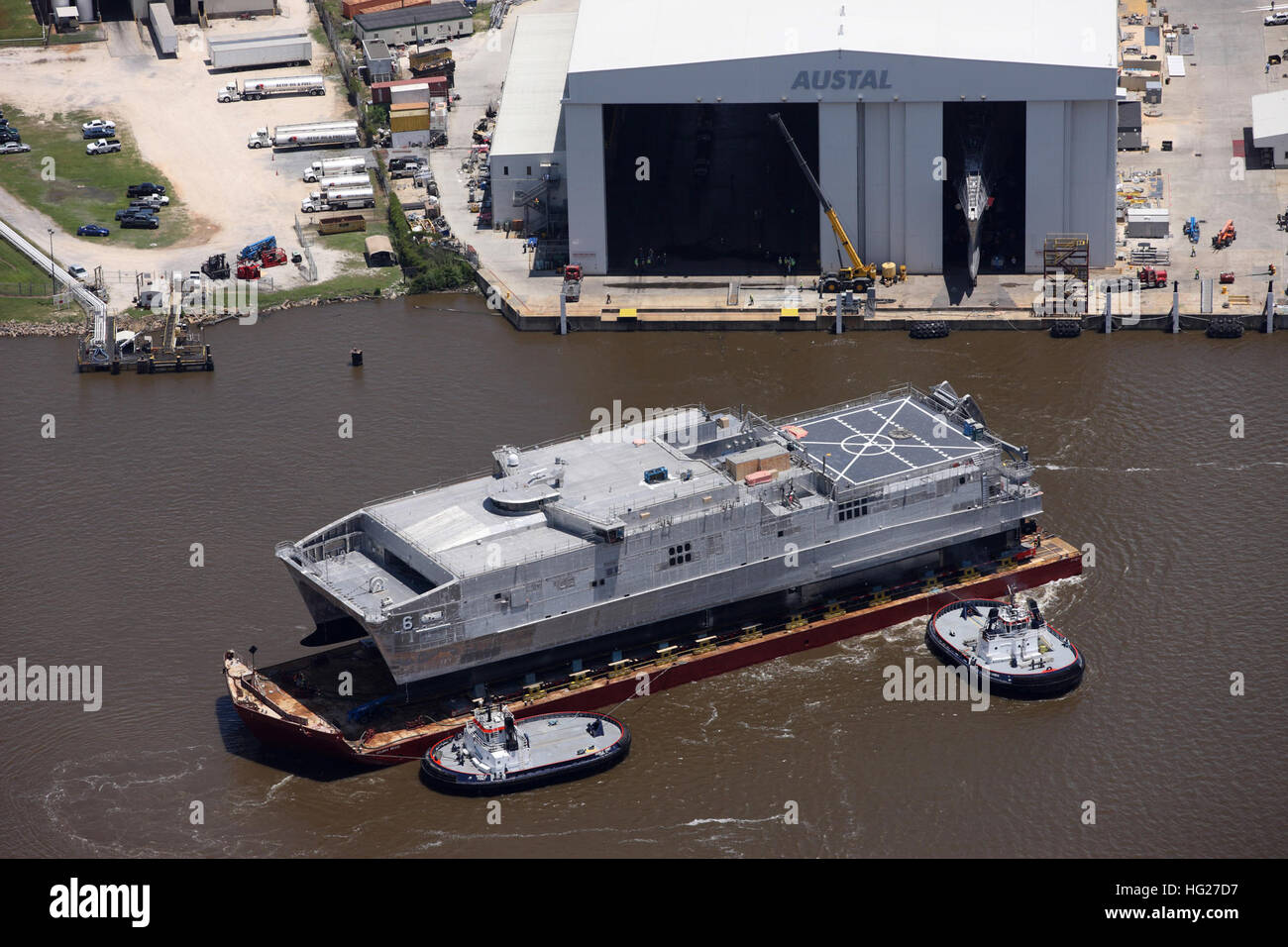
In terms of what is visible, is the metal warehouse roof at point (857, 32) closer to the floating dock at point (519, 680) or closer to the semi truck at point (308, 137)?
the semi truck at point (308, 137)

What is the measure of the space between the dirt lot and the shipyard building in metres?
16.4

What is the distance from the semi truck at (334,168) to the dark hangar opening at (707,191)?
17.4 meters

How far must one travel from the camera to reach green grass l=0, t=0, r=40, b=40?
15270 centimetres

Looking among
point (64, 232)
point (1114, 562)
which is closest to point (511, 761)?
point (1114, 562)

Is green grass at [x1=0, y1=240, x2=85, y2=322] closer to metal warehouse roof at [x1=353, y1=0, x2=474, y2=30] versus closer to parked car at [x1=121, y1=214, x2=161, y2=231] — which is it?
parked car at [x1=121, y1=214, x2=161, y2=231]

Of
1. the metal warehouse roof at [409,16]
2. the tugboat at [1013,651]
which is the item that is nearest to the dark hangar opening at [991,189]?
the tugboat at [1013,651]

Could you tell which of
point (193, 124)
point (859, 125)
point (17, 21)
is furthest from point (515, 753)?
point (17, 21)

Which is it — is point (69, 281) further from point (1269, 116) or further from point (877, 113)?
point (1269, 116)

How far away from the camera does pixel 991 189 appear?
112625 millimetres

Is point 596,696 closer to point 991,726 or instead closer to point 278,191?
point 991,726

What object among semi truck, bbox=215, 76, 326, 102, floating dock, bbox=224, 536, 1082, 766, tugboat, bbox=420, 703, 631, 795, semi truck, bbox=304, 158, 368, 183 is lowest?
tugboat, bbox=420, 703, 631, 795

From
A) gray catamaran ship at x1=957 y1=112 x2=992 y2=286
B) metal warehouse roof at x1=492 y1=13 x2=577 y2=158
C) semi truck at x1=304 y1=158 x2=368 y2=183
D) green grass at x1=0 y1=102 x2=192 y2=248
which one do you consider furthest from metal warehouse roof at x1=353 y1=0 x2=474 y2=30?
gray catamaran ship at x1=957 y1=112 x2=992 y2=286

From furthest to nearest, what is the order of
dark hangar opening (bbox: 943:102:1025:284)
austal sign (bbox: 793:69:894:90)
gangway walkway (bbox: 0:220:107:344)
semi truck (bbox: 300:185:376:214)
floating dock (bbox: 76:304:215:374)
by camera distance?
semi truck (bbox: 300:185:376:214)
dark hangar opening (bbox: 943:102:1025:284)
gangway walkway (bbox: 0:220:107:344)
austal sign (bbox: 793:69:894:90)
floating dock (bbox: 76:304:215:374)

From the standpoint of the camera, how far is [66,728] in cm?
7269
